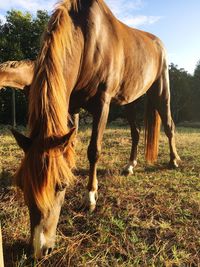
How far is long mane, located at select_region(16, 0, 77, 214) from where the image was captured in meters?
2.30

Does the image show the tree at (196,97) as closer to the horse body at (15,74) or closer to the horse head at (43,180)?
the horse body at (15,74)

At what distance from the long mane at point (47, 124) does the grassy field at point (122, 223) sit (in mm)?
587

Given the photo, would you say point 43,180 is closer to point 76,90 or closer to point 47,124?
point 47,124

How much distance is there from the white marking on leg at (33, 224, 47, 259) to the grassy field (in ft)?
0.28

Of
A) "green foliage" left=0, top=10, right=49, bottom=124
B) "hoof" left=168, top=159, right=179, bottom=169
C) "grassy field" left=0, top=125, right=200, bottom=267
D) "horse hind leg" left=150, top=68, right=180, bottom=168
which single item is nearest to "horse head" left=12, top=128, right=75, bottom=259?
"grassy field" left=0, top=125, right=200, bottom=267

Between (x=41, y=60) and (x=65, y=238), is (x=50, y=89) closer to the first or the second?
(x=41, y=60)

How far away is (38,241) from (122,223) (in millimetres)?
1090

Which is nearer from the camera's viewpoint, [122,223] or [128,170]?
[122,223]

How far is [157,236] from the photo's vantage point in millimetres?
2977

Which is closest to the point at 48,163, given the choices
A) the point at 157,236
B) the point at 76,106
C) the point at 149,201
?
the point at 157,236

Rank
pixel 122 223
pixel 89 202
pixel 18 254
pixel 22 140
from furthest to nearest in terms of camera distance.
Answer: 1. pixel 89 202
2. pixel 122 223
3. pixel 18 254
4. pixel 22 140

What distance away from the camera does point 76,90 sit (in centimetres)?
360

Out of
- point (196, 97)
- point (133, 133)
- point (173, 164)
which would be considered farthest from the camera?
point (196, 97)

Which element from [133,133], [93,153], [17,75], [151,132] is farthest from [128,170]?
[17,75]
